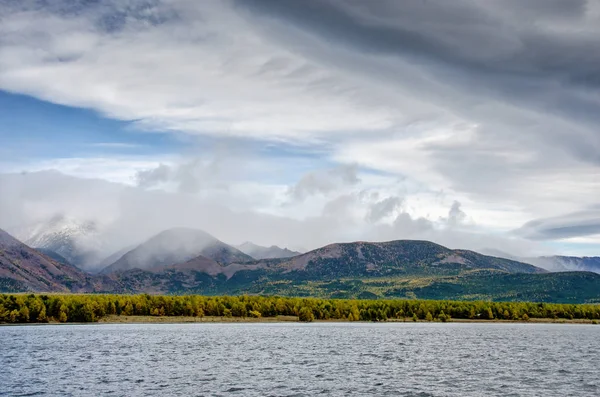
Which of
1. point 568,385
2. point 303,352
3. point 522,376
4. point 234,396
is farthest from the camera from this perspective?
point 303,352

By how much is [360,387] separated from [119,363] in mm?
67966

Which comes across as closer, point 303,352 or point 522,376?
point 522,376

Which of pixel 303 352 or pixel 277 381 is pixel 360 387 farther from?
pixel 303 352

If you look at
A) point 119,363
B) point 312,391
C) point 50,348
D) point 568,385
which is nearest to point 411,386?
point 312,391

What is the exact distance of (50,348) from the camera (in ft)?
638

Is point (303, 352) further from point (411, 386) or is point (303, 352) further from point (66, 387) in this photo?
point (66, 387)

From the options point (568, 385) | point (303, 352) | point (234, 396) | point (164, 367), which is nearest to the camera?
point (234, 396)

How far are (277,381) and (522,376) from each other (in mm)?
53988

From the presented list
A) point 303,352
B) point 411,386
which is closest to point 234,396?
point 411,386

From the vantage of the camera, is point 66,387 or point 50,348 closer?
point 66,387

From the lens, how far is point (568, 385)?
118438mm

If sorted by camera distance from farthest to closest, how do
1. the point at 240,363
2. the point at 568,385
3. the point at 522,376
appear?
the point at 240,363, the point at 522,376, the point at 568,385

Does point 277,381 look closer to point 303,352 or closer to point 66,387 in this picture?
point 66,387

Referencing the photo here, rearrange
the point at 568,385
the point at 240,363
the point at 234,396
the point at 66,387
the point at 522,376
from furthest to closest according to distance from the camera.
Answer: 1. the point at 240,363
2. the point at 522,376
3. the point at 568,385
4. the point at 66,387
5. the point at 234,396
